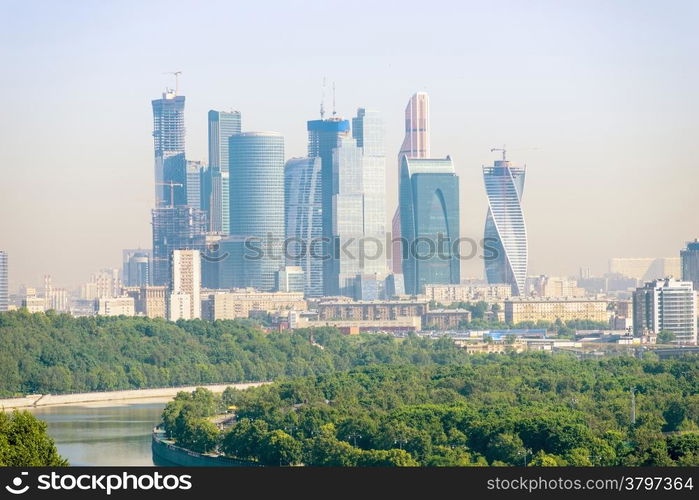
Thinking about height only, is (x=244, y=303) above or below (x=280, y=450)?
below

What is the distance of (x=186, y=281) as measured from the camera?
386 feet

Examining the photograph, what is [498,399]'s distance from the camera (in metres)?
43.1

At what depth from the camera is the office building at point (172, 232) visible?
142250 millimetres

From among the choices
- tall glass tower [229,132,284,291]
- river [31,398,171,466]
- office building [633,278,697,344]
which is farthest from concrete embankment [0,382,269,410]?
tall glass tower [229,132,284,291]

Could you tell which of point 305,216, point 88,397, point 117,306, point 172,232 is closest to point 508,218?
point 305,216

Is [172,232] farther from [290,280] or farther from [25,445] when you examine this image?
[25,445]

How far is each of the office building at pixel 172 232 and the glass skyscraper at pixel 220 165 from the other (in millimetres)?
3912

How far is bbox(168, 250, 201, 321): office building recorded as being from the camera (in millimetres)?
113000

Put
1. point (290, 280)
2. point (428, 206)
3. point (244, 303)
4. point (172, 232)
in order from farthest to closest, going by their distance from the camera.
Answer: point (172, 232)
point (290, 280)
point (428, 206)
point (244, 303)

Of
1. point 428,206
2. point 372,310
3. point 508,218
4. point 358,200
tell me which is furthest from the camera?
point 358,200

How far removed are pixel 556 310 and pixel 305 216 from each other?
37835 mm

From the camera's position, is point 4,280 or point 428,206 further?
point 428,206

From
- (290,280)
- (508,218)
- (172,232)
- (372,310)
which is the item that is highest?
(508,218)

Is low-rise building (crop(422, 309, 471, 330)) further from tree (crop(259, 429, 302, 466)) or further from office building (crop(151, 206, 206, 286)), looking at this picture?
tree (crop(259, 429, 302, 466))
